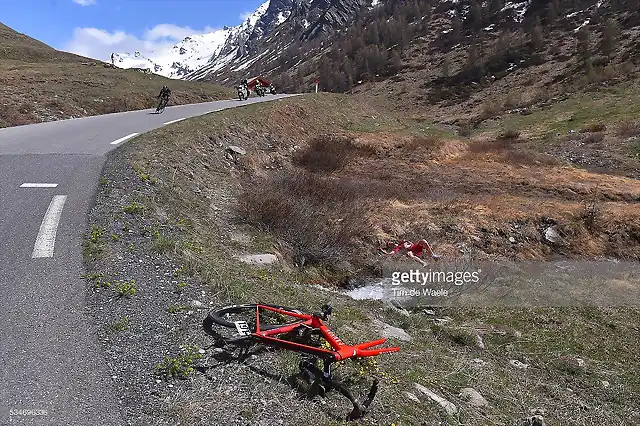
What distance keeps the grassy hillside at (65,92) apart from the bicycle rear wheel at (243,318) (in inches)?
620

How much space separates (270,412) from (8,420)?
6.17 feet

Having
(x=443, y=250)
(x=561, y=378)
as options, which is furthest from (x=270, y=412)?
(x=443, y=250)

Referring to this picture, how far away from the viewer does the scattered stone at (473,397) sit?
204 inches

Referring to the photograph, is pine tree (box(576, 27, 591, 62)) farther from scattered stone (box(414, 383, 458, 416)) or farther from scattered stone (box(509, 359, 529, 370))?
scattered stone (box(414, 383, 458, 416))

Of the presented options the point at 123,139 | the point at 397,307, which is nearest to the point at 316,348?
the point at 397,307

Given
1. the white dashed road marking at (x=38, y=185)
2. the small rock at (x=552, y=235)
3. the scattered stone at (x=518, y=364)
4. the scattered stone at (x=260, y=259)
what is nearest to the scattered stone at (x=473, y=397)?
the scattered stone at (x=518, y=364)

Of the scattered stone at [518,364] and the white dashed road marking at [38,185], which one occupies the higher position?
the white dashed road marking at [38,185]

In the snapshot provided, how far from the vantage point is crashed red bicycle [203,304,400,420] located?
4.08 m

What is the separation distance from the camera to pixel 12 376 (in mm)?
3762

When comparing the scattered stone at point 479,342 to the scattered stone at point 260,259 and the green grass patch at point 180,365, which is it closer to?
the scattered stone at point 260,259

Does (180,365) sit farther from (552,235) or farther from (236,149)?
(236,149)

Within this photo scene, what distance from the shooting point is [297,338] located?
191 inches

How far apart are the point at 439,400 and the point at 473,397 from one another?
708mm

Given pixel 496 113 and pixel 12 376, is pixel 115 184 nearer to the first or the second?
pixel 12 376
